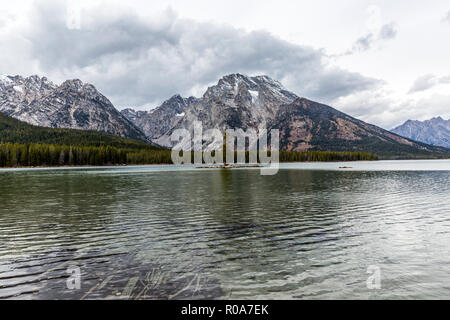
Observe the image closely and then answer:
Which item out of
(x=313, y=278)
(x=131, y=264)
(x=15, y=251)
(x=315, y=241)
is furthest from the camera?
(x=315, y=241)

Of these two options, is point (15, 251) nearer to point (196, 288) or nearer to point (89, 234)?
point (89, 234)

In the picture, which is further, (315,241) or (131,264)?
(315,241)

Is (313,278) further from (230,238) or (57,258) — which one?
(57,258)

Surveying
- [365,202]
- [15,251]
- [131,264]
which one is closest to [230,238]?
[131,264]

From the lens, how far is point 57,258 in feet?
66.2

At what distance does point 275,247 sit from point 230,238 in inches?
178

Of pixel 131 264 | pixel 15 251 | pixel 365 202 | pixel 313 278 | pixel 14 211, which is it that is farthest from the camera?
pixel 365 202

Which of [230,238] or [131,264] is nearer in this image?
[131,264]

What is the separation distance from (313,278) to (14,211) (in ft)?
136

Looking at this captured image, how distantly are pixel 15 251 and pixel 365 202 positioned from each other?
4478cm
